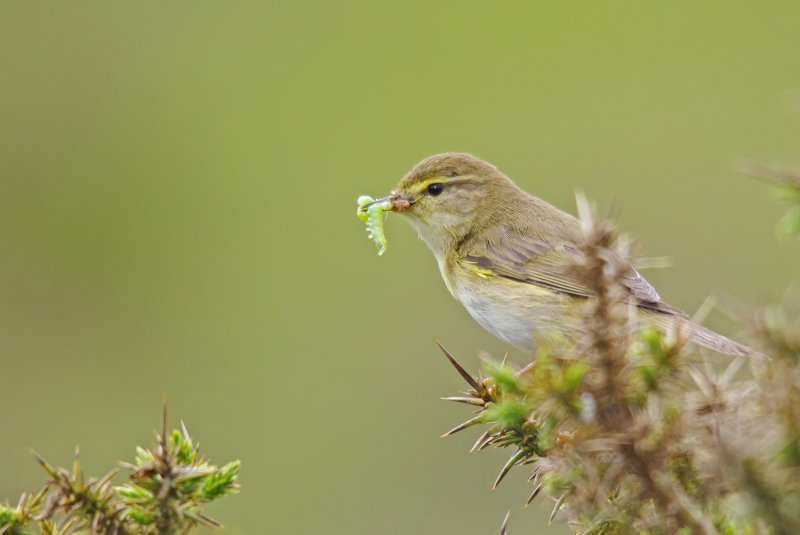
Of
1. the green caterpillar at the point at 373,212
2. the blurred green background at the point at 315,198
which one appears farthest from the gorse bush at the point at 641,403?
the blurred green background at the point at 315,198

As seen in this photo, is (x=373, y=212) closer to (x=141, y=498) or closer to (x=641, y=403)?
(x=141, y=498)

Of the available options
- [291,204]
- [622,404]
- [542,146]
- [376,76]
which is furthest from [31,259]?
[622,404]

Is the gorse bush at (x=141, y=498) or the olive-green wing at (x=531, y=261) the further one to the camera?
the olive-green wing at (x=531, y=261)

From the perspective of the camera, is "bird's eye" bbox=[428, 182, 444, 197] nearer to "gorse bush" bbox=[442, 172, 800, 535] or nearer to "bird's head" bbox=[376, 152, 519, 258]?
"bird's head" bbox=[376, 152, 519, 258]

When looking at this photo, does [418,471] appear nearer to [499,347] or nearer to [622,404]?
→ [499,347]

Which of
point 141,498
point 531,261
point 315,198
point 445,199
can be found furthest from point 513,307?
point 315,198

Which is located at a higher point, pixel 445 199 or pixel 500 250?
pixel 445 199

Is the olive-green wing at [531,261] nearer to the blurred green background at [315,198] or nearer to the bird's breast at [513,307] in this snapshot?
the bird's breast at [513,307]

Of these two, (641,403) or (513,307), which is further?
(513,307)
